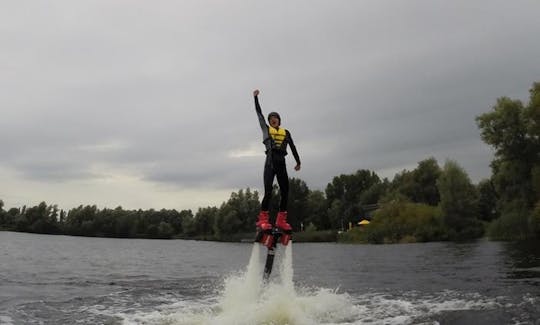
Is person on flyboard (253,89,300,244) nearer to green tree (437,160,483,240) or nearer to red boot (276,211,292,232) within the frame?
red boot (276,211,292,232)

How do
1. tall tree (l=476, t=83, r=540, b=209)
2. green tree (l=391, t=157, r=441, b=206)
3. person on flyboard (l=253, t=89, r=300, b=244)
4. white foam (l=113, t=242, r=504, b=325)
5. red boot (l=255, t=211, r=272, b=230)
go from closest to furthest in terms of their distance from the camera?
white foam (l=113, t=242, r=504, b=325) → red boot (l=255, t=211, r=272, b=230) → person on flyboard (l=253, t=89, r=300, b=244) → tall tree (l=476, t=83, r=540, b=209) → green tree (l=391, t=157, r=441, b=206)

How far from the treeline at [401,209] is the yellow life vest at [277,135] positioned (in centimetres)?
4336

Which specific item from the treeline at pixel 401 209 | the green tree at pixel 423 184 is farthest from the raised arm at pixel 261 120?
the green tree at pixel 423 184

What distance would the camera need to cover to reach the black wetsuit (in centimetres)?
1265

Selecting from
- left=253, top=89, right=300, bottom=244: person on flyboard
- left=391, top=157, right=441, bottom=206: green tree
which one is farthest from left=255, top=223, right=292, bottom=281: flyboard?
left=391, top=157, right=441, bottom=206: green tree

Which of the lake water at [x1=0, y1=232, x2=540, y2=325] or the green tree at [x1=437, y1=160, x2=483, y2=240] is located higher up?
the green tree at [x1=437, y1=160, x2=483, y2=240]

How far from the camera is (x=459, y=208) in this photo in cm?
7031

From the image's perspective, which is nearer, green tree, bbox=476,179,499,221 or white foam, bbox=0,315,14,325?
white foam, bbox=0,315,14,325

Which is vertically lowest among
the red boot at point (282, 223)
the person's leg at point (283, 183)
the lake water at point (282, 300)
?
the lake water at point (282, 300)

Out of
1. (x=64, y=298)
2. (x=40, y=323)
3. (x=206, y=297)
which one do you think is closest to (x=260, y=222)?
(x=206, y=297)

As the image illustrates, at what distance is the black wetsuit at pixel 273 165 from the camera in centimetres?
1265

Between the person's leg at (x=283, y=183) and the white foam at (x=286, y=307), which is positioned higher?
the person's leg at (x=283, y=183)

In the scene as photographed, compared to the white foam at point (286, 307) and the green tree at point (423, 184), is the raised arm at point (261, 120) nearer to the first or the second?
the white foam at point (286, 307)

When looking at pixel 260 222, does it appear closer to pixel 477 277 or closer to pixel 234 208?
pixel 477 277
